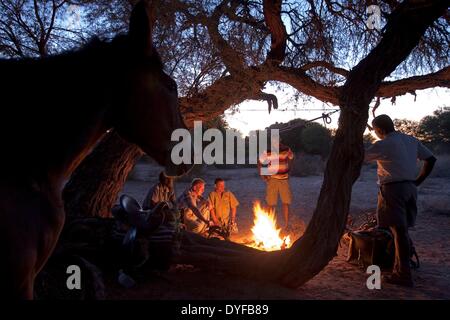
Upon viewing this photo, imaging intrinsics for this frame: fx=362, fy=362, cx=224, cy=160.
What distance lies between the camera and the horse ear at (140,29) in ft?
6.38

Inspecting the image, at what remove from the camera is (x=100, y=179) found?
554 centimetres

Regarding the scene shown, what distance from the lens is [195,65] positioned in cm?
676

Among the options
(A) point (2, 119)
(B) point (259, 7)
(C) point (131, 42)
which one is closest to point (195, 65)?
(B) point (259, 7)

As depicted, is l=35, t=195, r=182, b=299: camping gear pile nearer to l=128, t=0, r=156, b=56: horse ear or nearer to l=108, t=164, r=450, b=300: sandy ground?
l=108, t=164, r=450, b=300: sandy ground

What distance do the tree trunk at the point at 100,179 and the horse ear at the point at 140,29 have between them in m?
3.64

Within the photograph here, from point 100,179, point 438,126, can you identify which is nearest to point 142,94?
point 100,179

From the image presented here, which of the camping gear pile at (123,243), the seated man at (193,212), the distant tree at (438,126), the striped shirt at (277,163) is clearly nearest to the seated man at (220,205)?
the seated man at (193,212)

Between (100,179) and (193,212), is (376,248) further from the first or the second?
(100,179)

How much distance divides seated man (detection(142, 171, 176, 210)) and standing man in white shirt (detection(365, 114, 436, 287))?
3674 mm

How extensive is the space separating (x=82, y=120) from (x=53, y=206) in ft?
1.51

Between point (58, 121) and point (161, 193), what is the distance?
207 inches

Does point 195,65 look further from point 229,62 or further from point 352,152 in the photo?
point 352,152

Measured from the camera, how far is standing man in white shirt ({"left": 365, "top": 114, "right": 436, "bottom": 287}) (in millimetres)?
5039

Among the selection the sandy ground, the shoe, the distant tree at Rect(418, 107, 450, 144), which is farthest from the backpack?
the distant tree at Rect(418, 107, 450, 144)
